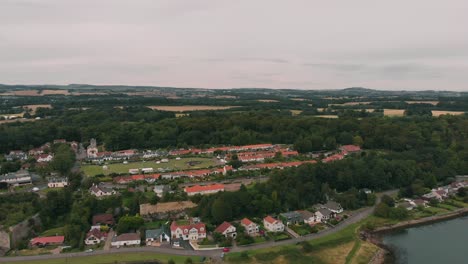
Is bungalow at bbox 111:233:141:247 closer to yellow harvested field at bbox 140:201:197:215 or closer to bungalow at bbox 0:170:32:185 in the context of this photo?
yellow harvested field at bbox 140:201:197:215

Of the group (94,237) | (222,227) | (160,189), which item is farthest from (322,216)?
(94,237)

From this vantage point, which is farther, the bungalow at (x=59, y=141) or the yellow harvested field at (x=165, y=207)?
the bungalow at (x=59, y=141)

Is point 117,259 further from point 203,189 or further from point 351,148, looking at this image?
point 351,148

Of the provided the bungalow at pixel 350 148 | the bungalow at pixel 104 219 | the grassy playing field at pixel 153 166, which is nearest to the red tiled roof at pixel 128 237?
the bungalow at pixel 104 219

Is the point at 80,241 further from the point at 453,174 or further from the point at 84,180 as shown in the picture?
the point at 453,174

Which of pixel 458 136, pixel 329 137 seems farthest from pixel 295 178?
pixel 458 136

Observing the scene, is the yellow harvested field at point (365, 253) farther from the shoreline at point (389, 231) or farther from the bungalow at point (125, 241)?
the bungalow at point (125, 241)

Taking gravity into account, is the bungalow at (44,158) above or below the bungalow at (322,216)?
above
